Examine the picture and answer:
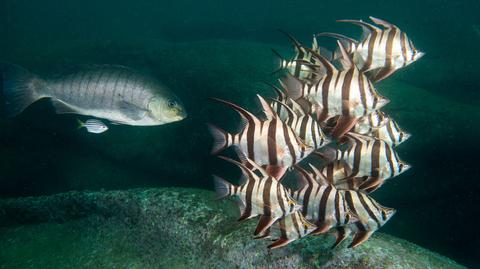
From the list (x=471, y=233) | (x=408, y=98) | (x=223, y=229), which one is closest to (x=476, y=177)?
(x=471, y=233)

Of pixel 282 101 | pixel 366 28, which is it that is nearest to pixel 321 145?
pixel 282 101

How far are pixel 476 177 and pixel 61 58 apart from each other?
1068 cm

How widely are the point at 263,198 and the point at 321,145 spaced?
0.63 meters

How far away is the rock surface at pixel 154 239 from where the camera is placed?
3.00 meters

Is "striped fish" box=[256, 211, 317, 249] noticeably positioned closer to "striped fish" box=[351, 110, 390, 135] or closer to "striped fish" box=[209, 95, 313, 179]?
"striped fish" box=[209, 95, 313, 179]

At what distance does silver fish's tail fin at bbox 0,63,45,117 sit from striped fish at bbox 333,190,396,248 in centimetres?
403

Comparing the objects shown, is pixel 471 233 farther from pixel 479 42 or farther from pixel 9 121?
pixel 479 42

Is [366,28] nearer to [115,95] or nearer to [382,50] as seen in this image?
[382,50]

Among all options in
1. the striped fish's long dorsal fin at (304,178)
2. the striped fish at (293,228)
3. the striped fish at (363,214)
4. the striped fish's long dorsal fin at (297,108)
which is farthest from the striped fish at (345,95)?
the striped fish at (293,228)

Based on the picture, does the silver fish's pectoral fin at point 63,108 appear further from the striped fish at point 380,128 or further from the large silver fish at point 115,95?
the striped fish at point 380,128

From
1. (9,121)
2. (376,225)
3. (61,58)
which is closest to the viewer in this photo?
(376,225)

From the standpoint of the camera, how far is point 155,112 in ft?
13.0

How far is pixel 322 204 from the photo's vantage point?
7.42 ft

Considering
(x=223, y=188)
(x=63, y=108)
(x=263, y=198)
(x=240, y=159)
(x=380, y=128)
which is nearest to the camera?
(x=263, y=198)
